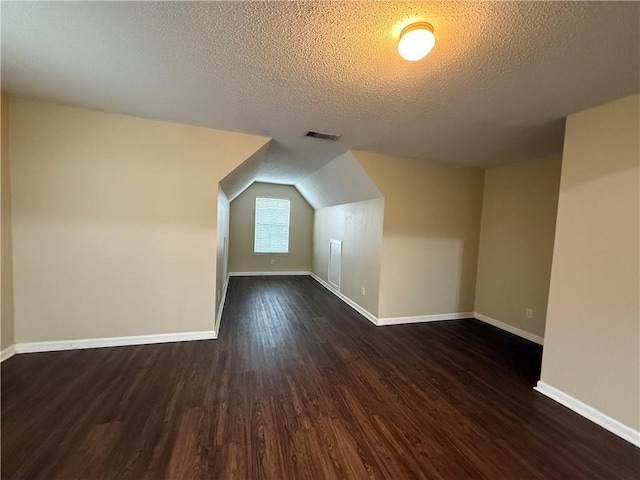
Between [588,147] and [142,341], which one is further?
[142,341]

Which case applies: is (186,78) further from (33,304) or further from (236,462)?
(33,304)

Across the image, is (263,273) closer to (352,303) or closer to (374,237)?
(352,303)

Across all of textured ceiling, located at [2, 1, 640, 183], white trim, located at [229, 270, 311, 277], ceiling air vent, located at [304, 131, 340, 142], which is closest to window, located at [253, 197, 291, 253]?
white trim, located at [229, 270, 311, 277]

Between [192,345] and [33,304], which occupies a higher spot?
[33,304]

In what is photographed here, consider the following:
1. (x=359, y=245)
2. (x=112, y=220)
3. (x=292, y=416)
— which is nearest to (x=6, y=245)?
(x=112, y=220)

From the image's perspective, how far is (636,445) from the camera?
173 centimetres

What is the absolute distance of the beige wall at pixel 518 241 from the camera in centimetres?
327

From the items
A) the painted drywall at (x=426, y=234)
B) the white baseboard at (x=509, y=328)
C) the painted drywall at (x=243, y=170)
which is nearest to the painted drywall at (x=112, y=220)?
the painted drywall at (x=243, y=170)

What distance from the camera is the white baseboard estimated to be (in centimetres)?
333

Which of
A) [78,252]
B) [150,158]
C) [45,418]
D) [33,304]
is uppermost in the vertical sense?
[150,158]

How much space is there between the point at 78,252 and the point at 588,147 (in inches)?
186

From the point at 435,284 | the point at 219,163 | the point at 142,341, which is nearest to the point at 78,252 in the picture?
the point at 142,341

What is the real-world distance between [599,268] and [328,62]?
249 centimetres

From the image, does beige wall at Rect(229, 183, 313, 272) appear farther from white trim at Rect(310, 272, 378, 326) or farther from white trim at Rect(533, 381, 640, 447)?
white trim at Rect(533, 381, 640, 447)
